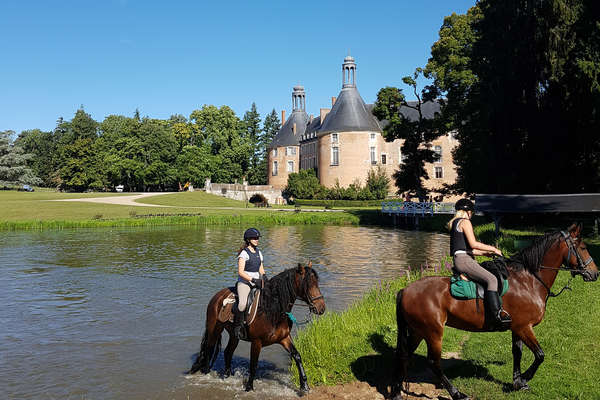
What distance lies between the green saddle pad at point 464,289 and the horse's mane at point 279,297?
2024mm

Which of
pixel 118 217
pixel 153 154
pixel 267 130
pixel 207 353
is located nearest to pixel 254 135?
pixel 267 130

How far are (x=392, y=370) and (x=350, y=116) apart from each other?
6599cm

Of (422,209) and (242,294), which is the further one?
(422,209)

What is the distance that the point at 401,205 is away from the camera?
148 feet

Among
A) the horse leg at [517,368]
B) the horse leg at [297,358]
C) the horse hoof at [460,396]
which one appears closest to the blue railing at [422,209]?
the horse leg at [517,368]

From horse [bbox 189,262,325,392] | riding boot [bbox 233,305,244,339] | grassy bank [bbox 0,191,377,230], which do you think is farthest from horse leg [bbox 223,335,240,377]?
grassy bank [bbox 0,191,377,230]

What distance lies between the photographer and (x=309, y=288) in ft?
24.5

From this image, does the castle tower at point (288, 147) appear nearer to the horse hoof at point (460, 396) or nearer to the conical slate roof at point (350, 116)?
the conical slate roof at point (350, 116)

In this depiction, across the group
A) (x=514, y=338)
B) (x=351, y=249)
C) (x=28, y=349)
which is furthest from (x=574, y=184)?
(x=28, y=349)

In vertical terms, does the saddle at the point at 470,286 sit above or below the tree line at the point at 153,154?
below

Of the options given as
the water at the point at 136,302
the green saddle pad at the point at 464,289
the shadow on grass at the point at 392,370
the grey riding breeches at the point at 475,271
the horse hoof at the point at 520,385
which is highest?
the grey riding breeches at the point at 475,271

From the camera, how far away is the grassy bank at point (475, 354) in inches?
285

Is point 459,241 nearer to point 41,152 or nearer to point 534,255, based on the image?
point 534,255

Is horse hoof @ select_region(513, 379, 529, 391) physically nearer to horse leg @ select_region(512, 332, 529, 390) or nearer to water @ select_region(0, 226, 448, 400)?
horse leg @ select_region(512, 332, 529, 390)
